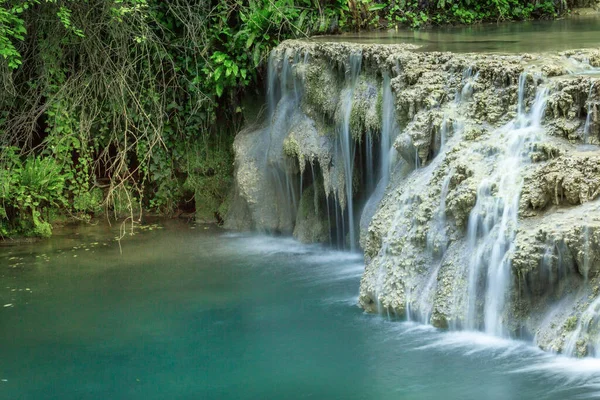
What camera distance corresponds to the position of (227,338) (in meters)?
8.34

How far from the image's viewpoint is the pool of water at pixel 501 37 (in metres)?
10.6

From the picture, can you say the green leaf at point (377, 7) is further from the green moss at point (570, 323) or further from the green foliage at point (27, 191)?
the green moss at point (570, 323)

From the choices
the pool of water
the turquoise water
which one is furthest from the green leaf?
the turquoise water

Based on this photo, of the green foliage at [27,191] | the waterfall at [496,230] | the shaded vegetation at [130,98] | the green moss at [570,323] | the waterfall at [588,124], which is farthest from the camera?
the shaded vegetation at [130,98]

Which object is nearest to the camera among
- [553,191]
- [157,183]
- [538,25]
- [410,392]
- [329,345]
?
[410,392]

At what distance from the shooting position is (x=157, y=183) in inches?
513

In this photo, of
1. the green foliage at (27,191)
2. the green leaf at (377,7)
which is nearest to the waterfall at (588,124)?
the green leaf at (377,7)

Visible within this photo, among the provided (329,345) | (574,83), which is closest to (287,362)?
(329,345)

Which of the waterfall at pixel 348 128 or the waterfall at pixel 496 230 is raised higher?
the waterfall at pixel 348 128

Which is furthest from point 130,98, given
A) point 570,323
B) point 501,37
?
point 570,323

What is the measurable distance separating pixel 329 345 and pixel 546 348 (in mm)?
1740

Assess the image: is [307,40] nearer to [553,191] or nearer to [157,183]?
[157,183]

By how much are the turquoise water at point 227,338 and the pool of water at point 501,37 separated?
271cm

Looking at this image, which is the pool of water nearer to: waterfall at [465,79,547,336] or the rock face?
the rock face
